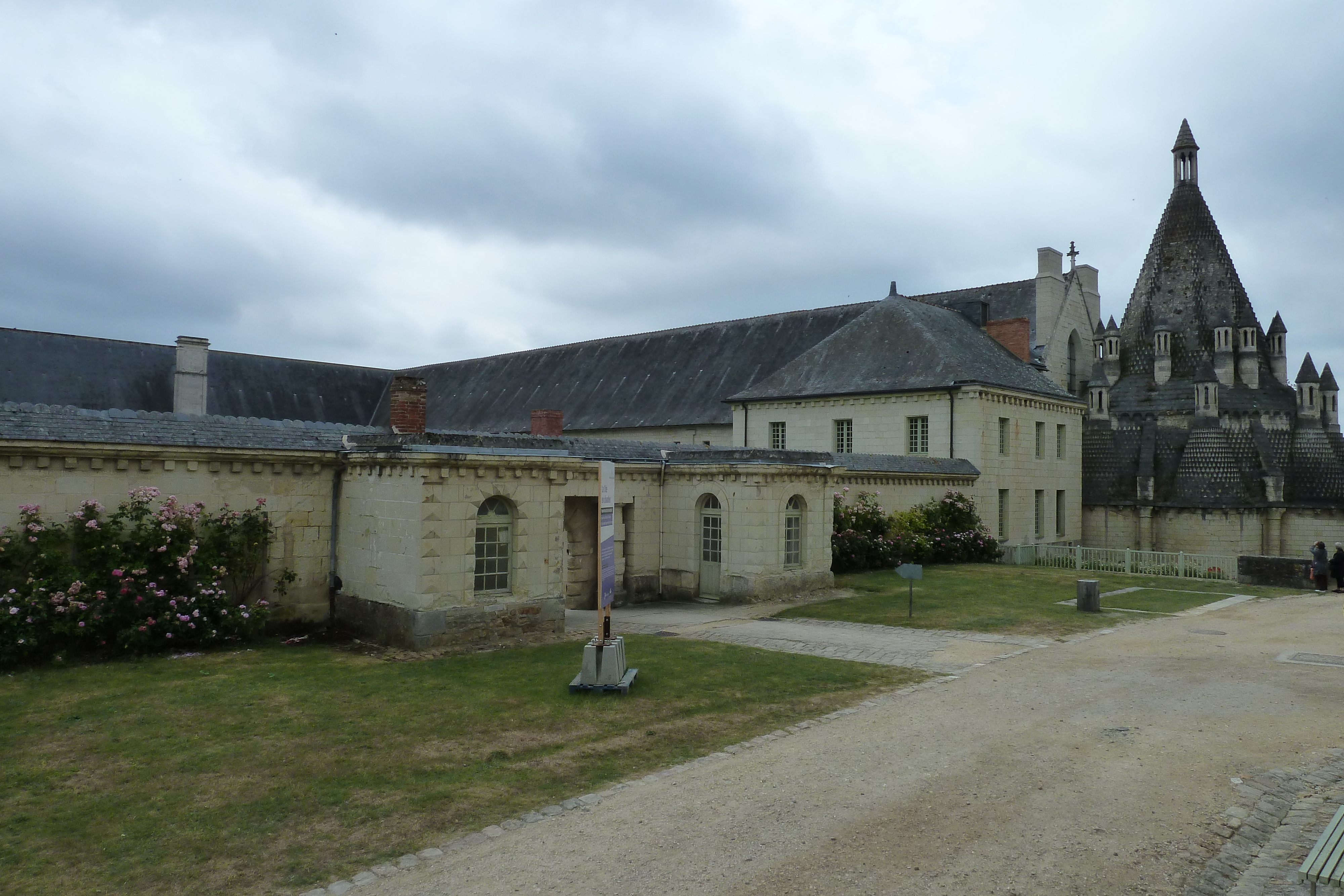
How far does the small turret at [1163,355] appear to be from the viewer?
3938 cm

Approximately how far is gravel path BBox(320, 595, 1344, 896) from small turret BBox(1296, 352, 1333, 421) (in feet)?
109

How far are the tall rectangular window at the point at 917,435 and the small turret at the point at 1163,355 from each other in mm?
19208

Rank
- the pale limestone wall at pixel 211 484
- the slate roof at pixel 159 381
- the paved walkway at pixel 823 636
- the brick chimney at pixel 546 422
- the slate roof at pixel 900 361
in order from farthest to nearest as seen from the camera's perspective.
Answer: the slate roof at pixel 159 381 → the slate roof at pixel 900 361 → the brick chimney at pixel 546 422 → the paved walkway at pixel 823 636 → the pale limestone wall at pixel 211 484

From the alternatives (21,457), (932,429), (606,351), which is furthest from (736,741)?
(606,351)

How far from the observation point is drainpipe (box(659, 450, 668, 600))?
18.8 metres

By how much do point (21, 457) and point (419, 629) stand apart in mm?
5706

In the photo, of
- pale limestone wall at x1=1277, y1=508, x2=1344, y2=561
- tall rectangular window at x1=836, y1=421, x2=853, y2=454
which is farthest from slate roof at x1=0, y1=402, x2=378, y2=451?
pale limestone wall at x1=1277, y1=508, x2=1344, y2=561

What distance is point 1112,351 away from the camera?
4097 cm

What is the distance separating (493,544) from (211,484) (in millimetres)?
4403

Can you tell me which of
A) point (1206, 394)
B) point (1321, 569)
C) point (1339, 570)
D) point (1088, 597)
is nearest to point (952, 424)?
point (1321, 569)

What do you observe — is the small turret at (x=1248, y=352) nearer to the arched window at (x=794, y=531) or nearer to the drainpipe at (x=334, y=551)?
the arched window at (x=794, y=531)

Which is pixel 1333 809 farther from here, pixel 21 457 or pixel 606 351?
pixel 606 351

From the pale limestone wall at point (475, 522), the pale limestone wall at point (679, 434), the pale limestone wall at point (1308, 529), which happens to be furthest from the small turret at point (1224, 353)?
the pale limestone wall at point (475, 522)

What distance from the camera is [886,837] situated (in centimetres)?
574
